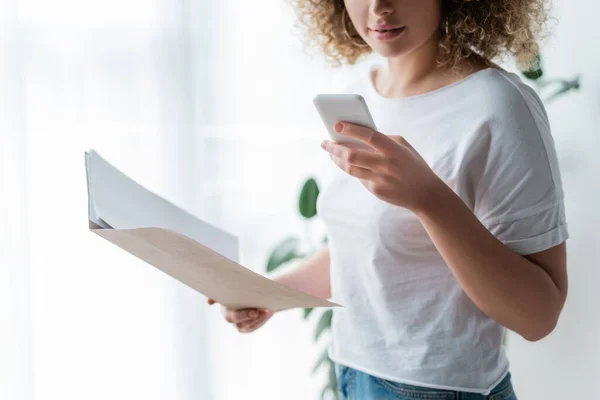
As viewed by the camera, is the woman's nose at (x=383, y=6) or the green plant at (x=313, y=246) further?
the green plant at (x=313, y=246)

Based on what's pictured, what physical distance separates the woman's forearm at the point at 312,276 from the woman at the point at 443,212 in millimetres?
125

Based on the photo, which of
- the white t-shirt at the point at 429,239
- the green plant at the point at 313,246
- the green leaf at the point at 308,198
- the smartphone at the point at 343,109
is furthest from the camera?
the green leaf at the point at 308,198

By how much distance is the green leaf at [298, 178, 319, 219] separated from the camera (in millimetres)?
1808

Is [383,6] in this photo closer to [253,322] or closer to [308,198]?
[253,322]

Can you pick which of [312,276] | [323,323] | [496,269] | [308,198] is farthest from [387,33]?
[323,323]

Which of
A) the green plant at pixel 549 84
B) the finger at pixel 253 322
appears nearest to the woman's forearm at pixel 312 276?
the finger at pixel 253 322

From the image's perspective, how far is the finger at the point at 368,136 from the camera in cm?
78

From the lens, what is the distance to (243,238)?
197 cm

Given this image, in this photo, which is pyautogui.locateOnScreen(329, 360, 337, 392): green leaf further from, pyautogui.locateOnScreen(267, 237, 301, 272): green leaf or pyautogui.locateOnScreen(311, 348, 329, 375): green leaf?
pyautogui.locateOnScreen(267, 237, 301, 272): green leaf

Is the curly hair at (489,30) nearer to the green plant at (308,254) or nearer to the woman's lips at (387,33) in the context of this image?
the woman's lips at (387,33)

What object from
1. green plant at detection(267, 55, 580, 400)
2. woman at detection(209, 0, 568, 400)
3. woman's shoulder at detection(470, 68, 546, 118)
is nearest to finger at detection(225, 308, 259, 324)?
woman at detection(209, 0, 568, 400)

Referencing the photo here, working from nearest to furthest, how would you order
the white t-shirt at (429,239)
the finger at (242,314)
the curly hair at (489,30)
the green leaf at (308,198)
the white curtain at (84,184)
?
the white t-shirt at (429,239) → the curly hair at (489,30) → the finger at (242,314) → the white curtain at (84,184) → the green leaf at (308,198)

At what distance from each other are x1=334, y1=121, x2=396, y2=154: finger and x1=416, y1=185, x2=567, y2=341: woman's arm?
8cm

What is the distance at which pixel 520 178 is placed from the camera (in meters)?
0.87
